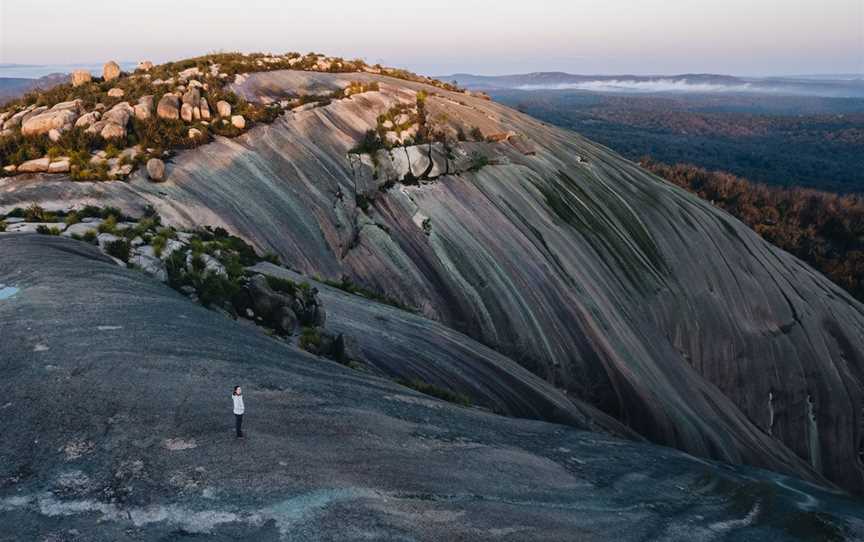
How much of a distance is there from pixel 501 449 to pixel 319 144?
66.9 ft

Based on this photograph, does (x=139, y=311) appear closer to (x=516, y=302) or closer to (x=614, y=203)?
(x=516, y=302)

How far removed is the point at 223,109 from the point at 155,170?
710 centimetres

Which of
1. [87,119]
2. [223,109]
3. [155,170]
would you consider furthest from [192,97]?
[155,170]

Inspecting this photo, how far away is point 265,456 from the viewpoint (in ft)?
29.1

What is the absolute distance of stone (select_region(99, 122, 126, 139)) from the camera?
78.3 feet

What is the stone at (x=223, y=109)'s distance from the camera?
27.3 metres

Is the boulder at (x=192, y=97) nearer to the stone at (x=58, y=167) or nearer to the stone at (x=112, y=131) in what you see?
the stone at (x=112, y=131)

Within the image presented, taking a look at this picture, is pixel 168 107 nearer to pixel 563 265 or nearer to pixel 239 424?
pixel 563 265

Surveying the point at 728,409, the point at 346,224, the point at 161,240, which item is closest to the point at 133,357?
the point at 161,240

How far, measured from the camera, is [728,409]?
27.0m

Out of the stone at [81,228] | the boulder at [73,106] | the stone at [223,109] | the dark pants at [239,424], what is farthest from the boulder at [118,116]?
the dark pants at [239,424]

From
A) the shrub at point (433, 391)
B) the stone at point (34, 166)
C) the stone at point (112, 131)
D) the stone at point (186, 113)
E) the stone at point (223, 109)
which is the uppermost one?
the stone at point (223, 109)

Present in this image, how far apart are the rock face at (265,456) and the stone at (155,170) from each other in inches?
301

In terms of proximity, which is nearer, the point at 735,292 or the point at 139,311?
the point at 139,311
